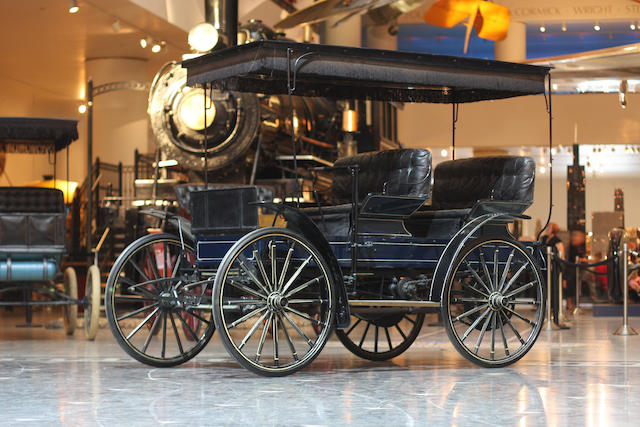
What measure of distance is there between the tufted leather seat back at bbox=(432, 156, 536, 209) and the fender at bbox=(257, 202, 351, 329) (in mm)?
1667

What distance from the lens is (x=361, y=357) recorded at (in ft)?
23.2

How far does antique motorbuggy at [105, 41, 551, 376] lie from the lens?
588 centimetres

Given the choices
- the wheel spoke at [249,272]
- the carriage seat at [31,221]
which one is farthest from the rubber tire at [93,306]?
the wheel spoke at [249,272]

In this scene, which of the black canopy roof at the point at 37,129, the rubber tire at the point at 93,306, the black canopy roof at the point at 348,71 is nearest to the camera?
the black canopy roof at the point at 348,71

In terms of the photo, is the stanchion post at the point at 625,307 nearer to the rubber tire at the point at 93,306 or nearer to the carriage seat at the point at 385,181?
the carriage seat at the point at 385,181

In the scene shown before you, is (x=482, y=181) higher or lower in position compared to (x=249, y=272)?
higher

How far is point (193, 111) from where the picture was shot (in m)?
11.3

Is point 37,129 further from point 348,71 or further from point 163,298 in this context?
point 348,71

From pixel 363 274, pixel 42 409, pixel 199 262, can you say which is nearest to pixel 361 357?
pixel 363 274

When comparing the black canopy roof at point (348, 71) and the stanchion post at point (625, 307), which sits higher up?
the black canopy roof at point (348, 71)

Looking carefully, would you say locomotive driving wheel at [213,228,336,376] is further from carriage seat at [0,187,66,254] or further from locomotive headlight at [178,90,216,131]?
locomotive headlight at [178,90,216,131]

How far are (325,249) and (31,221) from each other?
417 centimetres

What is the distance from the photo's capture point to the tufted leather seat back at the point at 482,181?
22.8 ft

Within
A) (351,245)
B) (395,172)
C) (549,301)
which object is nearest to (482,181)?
(395,172)
